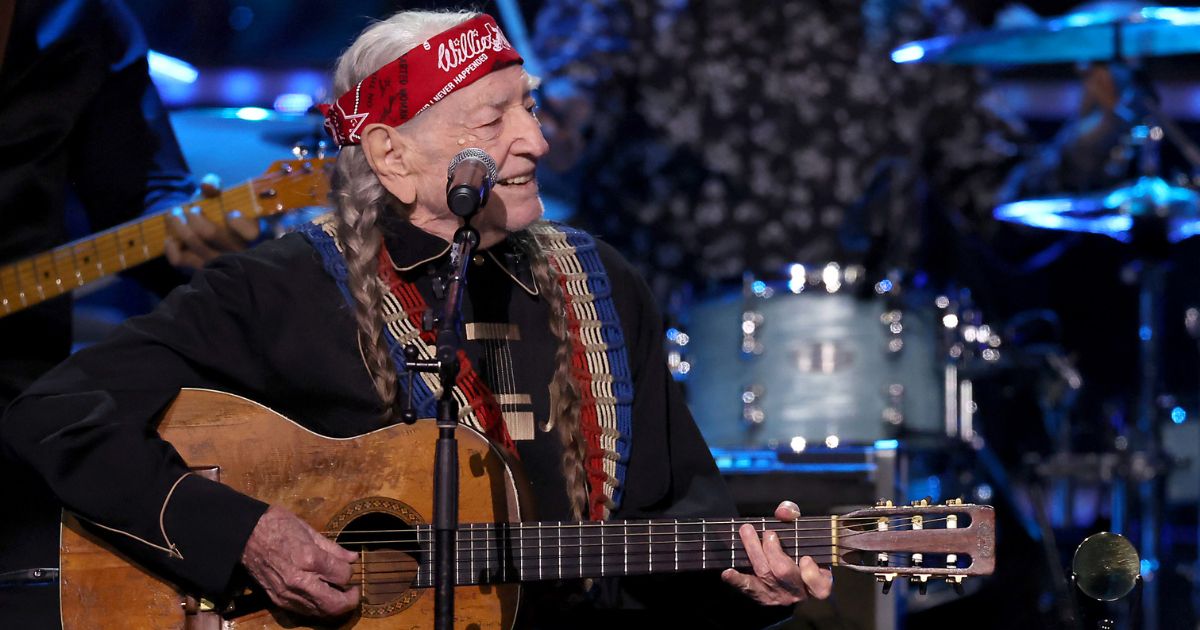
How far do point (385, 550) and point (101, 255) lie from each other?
60.2 inches

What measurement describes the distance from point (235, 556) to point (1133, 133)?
465 cm

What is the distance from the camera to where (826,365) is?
20.1 ft

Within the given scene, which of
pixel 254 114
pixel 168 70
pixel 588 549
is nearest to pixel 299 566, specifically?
pixel 588 549

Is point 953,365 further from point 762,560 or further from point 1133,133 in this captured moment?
point 762,560

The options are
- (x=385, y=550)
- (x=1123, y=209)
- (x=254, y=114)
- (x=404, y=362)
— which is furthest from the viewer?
(x=1123, y=209)

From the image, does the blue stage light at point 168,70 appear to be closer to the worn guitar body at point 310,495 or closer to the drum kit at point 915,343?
the worn guitar body at point 310,495

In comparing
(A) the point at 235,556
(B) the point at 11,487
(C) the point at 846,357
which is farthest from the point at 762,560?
(C) the point at 846,357

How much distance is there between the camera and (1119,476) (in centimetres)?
614

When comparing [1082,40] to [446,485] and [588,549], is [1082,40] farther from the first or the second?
[446,485]

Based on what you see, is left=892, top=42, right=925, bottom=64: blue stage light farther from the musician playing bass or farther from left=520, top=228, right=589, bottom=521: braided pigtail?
left=520, top=228, right=589, bottom=521: braided pigtail

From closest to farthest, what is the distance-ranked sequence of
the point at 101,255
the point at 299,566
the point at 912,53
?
the point at 299,566 < the point at 101,255 < the point at 912,53

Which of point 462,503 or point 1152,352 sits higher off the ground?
point 1152,352

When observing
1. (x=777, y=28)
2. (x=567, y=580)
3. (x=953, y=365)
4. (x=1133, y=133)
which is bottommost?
(x=567, y=580)

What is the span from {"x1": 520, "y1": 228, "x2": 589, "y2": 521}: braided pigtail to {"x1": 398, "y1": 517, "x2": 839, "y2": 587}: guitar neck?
26 centimetres
